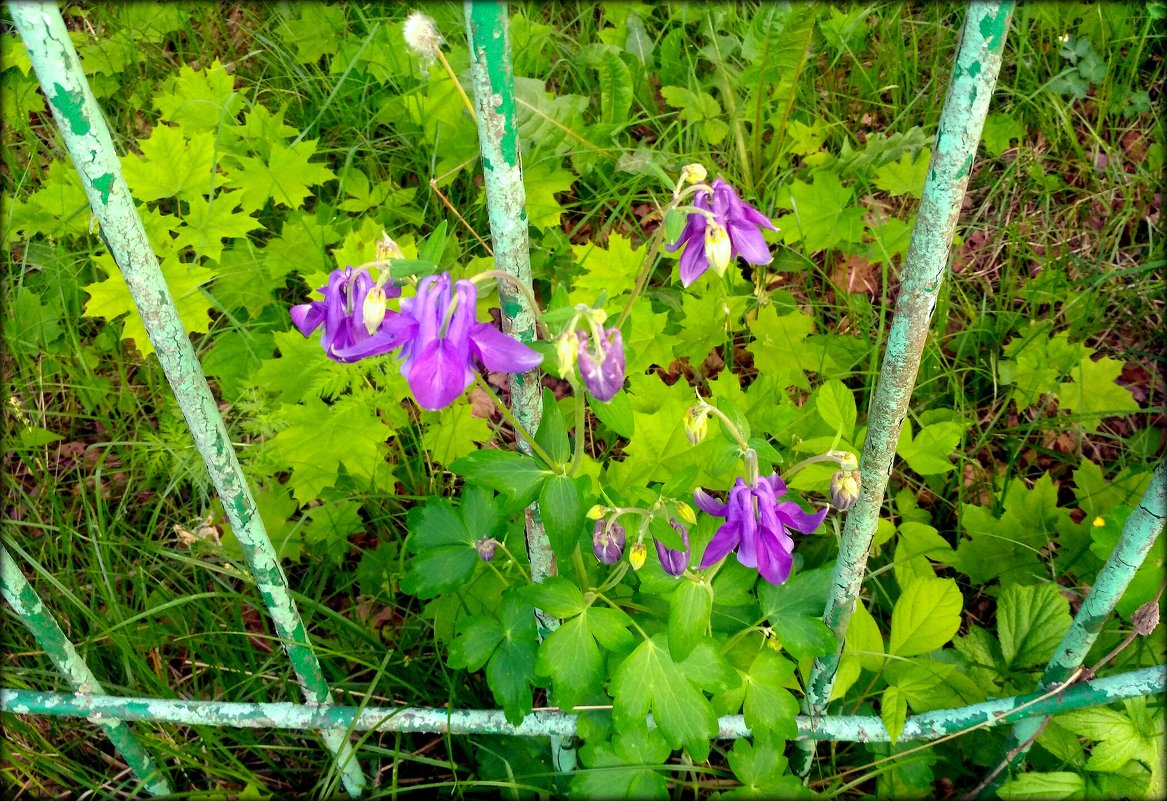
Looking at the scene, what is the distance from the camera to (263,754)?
2.07 metres

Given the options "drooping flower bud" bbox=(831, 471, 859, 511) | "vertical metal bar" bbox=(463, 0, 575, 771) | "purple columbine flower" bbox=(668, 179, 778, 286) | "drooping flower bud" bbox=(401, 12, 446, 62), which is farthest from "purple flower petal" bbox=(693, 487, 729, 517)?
"drooping flower bud" bbox=(401, 12, 446, 62)

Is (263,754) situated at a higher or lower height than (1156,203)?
lower

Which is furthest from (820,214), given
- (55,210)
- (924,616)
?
(55,210)

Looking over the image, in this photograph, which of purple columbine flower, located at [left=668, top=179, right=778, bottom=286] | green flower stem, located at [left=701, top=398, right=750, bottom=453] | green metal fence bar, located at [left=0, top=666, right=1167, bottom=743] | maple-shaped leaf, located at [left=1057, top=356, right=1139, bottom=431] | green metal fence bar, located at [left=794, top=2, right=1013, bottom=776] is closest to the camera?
green metal fence bar, located at [left=794, top=2, right=1013, bottom=776]

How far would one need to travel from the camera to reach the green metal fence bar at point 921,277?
42.2 inches

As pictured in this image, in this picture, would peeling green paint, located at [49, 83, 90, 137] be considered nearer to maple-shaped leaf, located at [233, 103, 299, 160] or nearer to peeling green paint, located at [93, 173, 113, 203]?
peeling green paint, located at [93, 173, 113, 203]

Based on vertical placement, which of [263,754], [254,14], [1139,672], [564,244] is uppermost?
[254,14]

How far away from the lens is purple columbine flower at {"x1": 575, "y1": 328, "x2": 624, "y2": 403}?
45.5 inches

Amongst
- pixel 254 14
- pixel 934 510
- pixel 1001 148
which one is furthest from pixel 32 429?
pixel 1001 148

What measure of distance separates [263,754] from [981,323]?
226 centimetres

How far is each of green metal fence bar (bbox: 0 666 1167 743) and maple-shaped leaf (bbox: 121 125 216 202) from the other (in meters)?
1.55

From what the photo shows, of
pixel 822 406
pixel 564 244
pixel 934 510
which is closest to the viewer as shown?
pixel 822 406

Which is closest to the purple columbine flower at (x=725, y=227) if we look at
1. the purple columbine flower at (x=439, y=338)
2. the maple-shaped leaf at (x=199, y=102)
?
the purple columbine flower at (x=439, y=338)

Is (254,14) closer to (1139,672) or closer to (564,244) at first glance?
(564,244)
